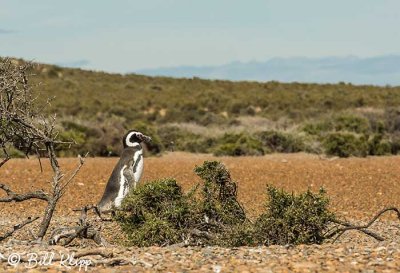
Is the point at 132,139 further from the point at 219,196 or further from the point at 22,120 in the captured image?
the point at 22,120

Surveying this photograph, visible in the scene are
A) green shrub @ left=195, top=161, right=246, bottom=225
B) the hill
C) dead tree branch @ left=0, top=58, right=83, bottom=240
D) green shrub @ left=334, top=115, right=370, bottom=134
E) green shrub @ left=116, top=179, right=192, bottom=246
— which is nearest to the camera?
dead tree branch @ left=0, top=58, right=83, bottom=240

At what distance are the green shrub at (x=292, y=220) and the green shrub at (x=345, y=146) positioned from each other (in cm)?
1241

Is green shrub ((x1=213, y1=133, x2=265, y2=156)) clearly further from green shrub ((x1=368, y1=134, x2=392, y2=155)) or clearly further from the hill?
green shrub ((x1=368, y1=134, x2=392, y2=155))

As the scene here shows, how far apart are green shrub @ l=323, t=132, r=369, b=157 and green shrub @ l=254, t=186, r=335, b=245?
12.4 metres

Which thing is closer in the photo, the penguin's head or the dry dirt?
the dry dirt

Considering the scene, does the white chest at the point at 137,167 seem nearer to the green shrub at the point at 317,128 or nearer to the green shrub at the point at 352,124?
the green shrub at the point at 317,128

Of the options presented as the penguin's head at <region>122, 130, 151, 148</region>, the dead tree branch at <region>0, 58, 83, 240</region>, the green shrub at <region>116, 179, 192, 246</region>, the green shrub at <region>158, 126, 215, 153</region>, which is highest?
the dead tree branch at <region>0, 58, 83, 240</region>

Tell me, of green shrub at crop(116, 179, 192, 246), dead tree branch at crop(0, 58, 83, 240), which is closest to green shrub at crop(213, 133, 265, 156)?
green shrub at crop(116, 179, 192, 246)

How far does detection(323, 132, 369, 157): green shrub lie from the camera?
19781 mm

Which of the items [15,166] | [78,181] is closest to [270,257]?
[78,181]

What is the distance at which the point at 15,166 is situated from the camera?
17094 millimetres

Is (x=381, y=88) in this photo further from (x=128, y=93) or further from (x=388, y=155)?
(x=388, y=155)

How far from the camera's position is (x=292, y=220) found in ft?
24.0

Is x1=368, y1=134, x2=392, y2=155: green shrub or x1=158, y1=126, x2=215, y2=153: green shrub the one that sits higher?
x1=368, y1=134, x2=392, y2=155: green shrub
